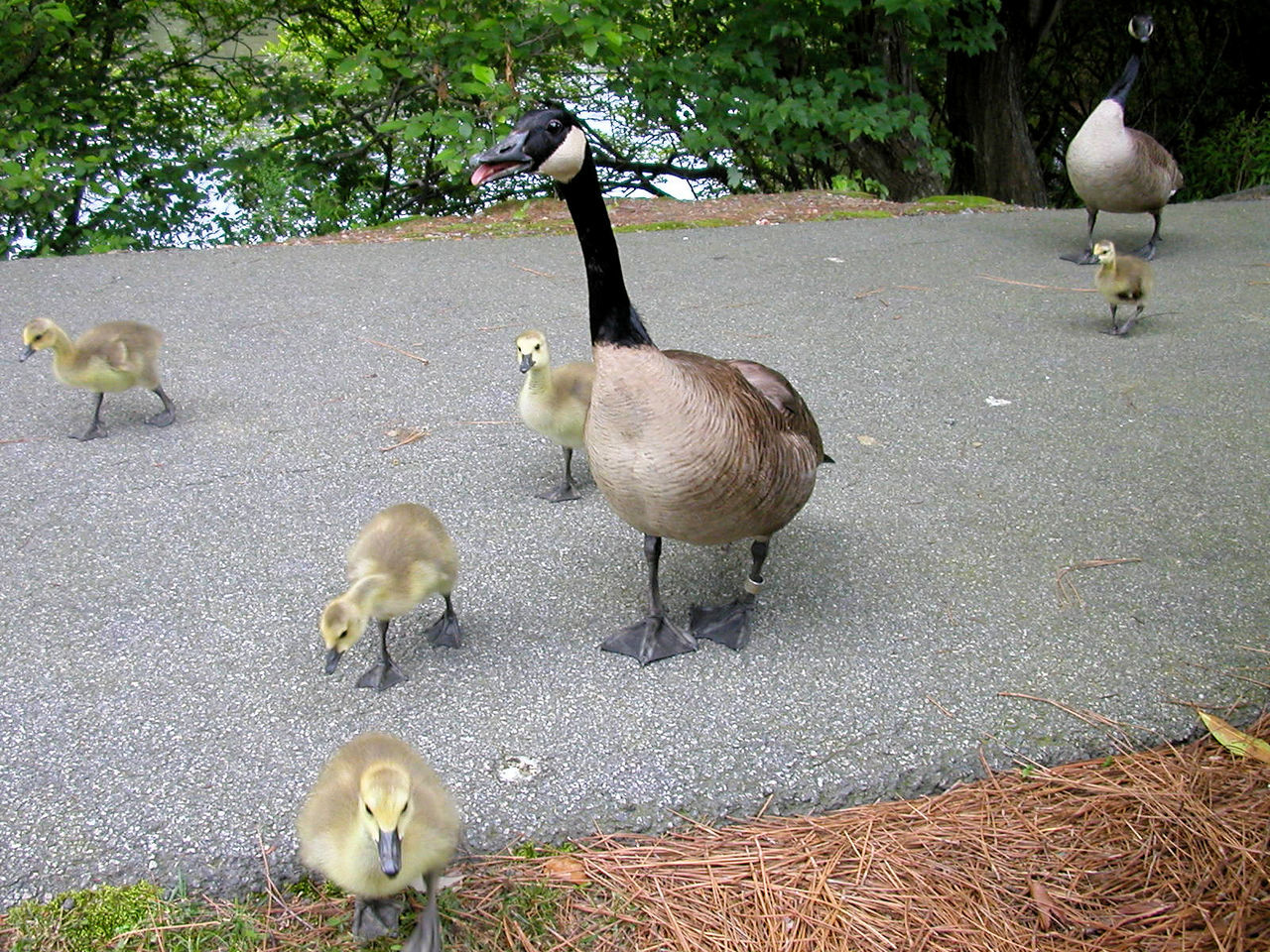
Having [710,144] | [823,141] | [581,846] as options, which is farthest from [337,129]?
[581,846]

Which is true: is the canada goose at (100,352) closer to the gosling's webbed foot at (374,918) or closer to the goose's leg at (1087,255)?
the gosling's webbed foot at (374,918)

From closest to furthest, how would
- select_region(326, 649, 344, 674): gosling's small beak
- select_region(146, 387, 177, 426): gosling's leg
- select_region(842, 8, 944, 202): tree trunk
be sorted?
select_region(326, 649, 344, 674): gosling's small beak
select_region(146, 387, 177, 426): gosling's leg
select_region(842, 8, 944, 202): tree trunk

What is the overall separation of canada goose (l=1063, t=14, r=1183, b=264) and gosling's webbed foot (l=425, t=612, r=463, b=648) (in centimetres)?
589

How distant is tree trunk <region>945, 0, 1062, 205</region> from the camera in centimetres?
1109

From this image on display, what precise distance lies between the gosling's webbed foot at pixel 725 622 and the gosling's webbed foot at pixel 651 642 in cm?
7

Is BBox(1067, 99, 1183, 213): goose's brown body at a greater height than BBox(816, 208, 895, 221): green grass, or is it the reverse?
BBox(1067, 99, 1183, 213): goose's brown body

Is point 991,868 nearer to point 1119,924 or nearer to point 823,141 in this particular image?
point 1119,924

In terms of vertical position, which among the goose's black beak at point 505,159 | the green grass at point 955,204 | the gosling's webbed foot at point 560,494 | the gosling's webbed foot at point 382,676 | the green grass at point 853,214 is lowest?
the gosling's webbed foot at point 382,676

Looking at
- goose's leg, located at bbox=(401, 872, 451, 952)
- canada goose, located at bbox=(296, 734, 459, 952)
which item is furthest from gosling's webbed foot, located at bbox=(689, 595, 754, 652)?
goose's leg, located at bbox=(401, 872, 451, 952)

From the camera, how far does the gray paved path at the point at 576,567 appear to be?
263cm

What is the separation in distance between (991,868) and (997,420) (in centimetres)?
288

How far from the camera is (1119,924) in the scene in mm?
2164

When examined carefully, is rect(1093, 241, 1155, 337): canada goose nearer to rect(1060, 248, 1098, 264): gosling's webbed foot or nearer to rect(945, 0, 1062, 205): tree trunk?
rect(1060, 248, 1098, 264): gosling's webbed foot

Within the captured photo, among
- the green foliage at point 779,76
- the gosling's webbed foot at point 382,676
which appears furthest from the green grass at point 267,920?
the green foliage at point 779,76
